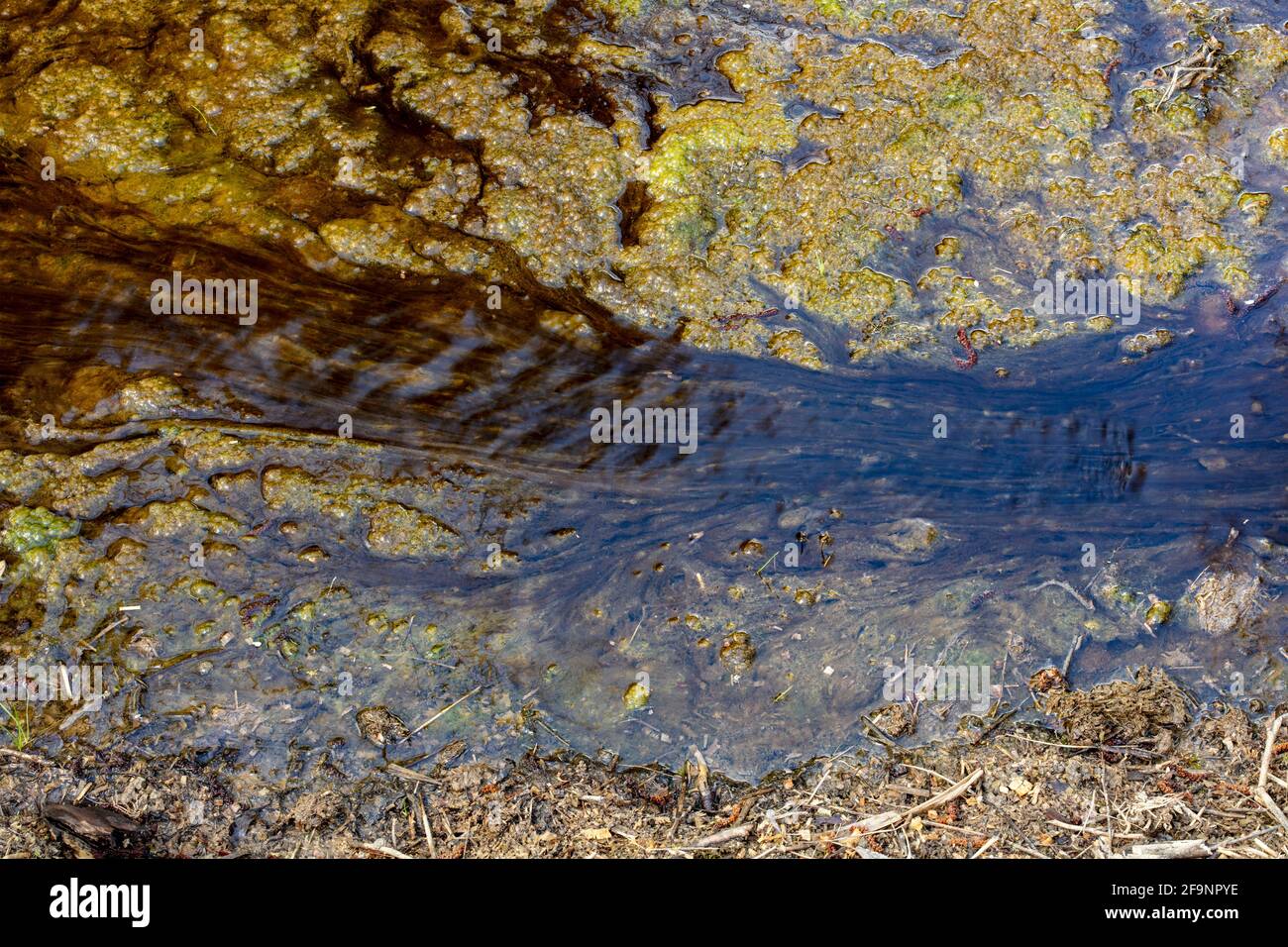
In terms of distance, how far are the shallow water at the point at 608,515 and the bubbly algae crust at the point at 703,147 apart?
0.63ft

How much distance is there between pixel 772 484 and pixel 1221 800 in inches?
62.6

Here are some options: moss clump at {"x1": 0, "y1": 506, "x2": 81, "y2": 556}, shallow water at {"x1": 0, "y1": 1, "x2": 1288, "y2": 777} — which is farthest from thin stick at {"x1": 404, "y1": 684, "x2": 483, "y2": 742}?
moss clump at {"x1": 0, "y1": 506, "x2": 81, "y2": 556}

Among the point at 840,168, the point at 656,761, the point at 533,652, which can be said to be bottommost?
the point at 656,761

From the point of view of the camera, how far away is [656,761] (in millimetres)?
2801

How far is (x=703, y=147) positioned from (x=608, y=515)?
6.14ft

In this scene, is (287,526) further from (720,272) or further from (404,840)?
(720,272)

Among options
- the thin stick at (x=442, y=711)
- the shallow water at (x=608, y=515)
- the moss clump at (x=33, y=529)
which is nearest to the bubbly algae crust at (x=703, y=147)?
the shallow water at (x=608, y=515)

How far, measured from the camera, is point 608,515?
10.5 ft

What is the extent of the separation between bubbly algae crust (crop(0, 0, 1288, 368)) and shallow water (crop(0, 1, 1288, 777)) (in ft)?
0.63

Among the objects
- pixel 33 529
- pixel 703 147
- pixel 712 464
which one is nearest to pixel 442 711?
pixel 712 464

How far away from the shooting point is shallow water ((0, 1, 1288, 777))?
2.90m

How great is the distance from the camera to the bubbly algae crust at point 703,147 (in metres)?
3.78
